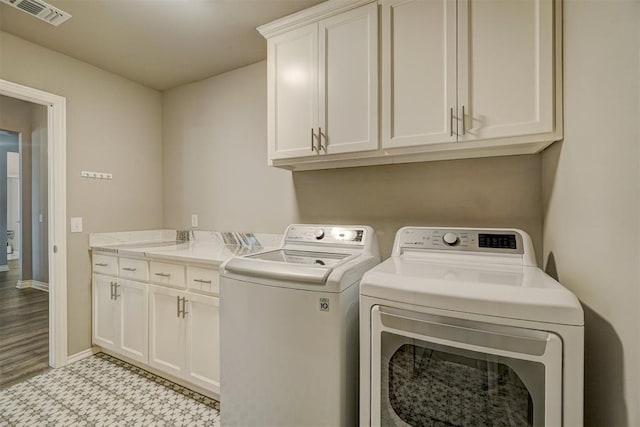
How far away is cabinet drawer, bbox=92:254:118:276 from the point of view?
7.87 feet

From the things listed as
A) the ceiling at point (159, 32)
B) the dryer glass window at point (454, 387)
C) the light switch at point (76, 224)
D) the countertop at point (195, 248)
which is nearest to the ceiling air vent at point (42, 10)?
the ceiling at point (159, 32)

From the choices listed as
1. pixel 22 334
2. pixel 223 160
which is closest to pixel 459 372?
pixel 223 160

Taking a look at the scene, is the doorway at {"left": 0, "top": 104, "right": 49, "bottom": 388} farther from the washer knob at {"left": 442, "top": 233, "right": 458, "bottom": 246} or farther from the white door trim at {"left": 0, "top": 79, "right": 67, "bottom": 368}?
the washer knob at {"left": 442, "top": 233, "right": 458, "bottom": 246}

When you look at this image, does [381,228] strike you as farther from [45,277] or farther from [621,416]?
[45,277]

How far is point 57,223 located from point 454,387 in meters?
2.87

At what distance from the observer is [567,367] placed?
84 centimetres

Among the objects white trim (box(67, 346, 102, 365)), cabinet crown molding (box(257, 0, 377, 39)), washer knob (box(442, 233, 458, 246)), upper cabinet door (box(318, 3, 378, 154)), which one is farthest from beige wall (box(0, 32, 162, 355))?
washer knob (box(442, 233, 458, 246))

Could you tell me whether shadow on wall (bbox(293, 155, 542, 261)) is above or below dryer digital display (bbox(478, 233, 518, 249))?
above

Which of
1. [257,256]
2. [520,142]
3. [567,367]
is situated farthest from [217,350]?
[520,142]

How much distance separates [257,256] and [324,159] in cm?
70

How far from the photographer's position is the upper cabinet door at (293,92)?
1785 millimetres

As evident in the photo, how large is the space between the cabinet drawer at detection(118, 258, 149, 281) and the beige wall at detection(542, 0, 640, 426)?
2.48 m

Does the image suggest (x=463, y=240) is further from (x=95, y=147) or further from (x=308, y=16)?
(x=95, y=147)

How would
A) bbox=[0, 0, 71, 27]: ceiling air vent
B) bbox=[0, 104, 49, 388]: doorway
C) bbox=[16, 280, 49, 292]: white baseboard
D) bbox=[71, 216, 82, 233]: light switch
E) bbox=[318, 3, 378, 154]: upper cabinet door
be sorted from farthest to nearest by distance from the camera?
bbox=[16, 280, 49, 292]: white baseboard → bbox=[0, 104, 49, 388]: doorway → bbox=[71, 216, 82, 233]: light switch → bbox=[0, 0, 71, 27]: ceiling air vent → bbox=[318, 3, 378, 154]: upper cabinet door
